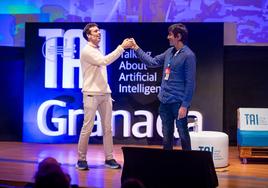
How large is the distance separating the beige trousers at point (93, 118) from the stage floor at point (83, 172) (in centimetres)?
26

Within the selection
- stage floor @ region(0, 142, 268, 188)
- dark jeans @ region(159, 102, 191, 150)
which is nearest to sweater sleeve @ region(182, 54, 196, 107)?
dark jeans @ region(159, 102, 191, 150)

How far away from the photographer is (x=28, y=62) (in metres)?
7.39

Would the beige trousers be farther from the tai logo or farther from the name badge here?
the tai logo

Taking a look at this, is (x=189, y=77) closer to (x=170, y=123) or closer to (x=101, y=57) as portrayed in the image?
(x=170, y=123)

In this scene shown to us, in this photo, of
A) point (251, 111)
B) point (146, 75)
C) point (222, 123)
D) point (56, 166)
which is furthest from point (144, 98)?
point (56, 166)

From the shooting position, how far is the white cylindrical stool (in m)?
5.48

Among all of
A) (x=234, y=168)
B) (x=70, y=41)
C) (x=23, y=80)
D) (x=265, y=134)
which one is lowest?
(x=234, y=168)

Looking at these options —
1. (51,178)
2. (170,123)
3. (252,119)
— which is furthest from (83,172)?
(51,178)

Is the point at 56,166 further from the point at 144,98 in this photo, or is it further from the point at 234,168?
the point at 144,98

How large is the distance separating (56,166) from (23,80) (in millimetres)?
5399

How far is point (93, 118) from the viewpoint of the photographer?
5.32 m

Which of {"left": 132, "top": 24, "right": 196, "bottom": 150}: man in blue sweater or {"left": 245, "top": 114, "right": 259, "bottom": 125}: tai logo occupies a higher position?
{"left": 132, "top": 24, "right": 196, "bottom": 150}: man in blue sweater

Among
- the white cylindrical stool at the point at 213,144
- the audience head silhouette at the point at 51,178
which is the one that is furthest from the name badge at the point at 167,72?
the audience head silhouette at the point at 51,178

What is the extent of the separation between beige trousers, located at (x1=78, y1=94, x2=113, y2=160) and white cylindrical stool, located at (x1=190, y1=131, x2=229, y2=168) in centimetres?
94
